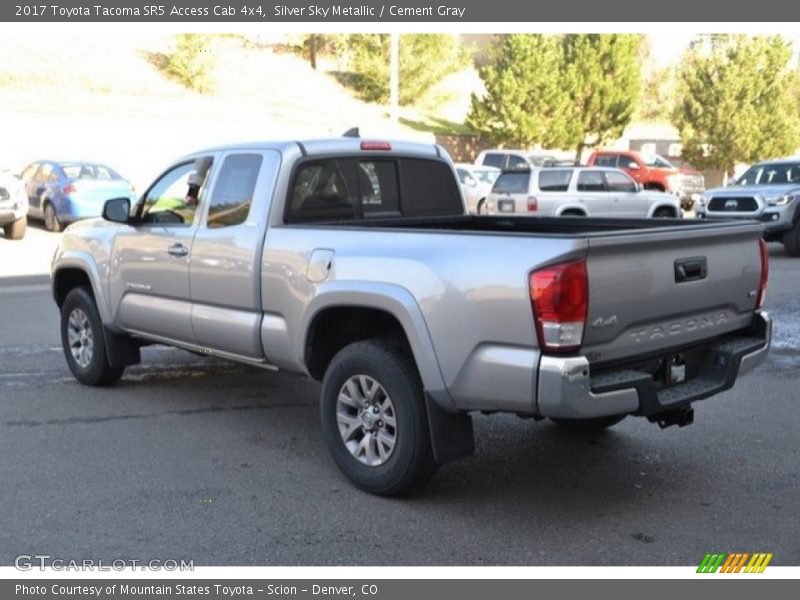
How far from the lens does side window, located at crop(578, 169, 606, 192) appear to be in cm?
1922

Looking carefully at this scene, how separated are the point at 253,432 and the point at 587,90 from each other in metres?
37.2

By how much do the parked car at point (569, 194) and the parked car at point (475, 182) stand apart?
2.75m

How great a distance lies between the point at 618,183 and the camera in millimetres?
19719

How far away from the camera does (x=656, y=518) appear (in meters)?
4.68

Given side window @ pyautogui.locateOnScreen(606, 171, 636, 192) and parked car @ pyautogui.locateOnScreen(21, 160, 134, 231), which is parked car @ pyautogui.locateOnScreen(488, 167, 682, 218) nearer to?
side window @ pyautogui.locateOnScreen(606, 171, 636, 192)

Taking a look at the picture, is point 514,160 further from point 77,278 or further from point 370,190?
point 370,190

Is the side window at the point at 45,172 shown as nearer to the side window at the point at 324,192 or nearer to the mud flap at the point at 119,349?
the mud flap at the point at 119,349

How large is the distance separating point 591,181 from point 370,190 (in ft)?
45.9

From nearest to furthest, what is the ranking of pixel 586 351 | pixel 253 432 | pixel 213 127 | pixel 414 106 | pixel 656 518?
pixel 586 351 < pixel 656 518 < pixel 253 432 < pixel 213 127 < pixel 414 106

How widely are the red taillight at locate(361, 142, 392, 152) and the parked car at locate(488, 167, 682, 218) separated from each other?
41.1ft

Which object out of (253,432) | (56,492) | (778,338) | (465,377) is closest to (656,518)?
(465,377)

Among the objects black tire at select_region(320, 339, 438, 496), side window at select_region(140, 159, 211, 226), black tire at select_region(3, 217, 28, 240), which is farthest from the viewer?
black tire at select_region(3, 217, 28, 240)

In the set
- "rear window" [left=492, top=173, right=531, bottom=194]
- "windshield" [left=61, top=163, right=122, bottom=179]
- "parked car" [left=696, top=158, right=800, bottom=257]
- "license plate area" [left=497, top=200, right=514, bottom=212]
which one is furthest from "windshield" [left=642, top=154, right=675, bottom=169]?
"windshield" [left=61, top=163, right=122, bottom=179]

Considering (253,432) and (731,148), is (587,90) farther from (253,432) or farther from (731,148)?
(253,432)
